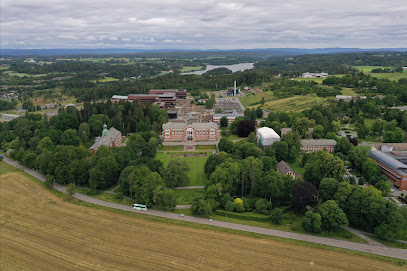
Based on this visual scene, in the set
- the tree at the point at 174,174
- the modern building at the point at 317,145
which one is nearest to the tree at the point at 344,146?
the modern building at the point at 317,145

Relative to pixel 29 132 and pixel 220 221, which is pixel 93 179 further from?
pixel 29 132

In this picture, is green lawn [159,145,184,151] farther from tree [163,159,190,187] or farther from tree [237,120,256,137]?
tree [163,159,190,187]

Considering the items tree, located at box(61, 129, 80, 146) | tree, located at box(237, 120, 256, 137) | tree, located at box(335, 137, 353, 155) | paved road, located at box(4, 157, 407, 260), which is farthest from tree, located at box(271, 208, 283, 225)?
tree, located at box(61, 129, 80, 146)

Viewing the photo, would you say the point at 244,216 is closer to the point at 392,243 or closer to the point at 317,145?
the point at 392,243

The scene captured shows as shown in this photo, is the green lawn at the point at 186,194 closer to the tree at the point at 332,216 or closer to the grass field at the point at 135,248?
the grass field at the point at 135,248

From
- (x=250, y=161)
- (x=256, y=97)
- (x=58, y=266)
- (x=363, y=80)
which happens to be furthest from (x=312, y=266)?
(x=363, y=80)
